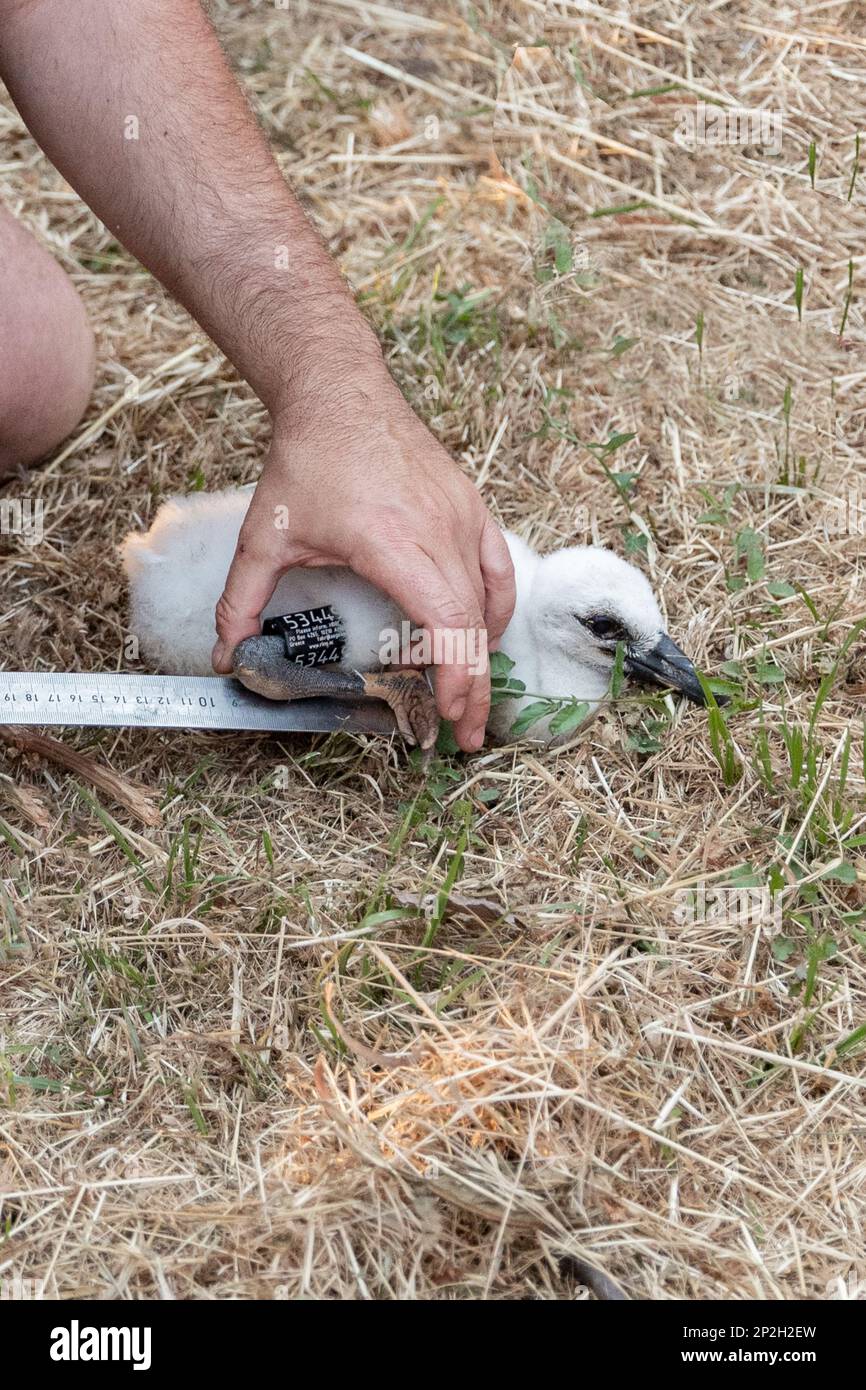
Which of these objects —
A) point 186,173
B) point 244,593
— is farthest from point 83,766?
point 186,173

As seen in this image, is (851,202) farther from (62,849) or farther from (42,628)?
(62,849)

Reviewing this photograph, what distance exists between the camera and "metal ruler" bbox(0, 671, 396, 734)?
277cm

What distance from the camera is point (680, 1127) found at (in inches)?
86.0

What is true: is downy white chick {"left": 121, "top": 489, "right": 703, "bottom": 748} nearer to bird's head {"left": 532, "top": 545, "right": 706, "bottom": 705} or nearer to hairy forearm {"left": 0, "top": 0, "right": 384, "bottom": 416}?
bird's head {"left": 532, "top": 545, "right": 706, "bottom": 705}

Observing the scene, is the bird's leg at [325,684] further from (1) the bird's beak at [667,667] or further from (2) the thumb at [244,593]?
(1) the bird's beak at [667,667]

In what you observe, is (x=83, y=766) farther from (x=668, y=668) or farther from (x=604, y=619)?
(x=668, y=668)

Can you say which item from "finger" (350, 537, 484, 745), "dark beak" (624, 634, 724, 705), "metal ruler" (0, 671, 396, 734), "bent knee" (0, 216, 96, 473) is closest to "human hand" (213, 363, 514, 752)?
"finger" (350, 537, 484, 745)

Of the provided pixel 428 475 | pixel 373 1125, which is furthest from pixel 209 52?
pixel 373 1125

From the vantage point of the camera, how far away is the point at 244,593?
8.61 ft

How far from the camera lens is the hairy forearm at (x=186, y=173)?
8.90ft

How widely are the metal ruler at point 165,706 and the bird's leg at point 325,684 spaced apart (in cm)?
7

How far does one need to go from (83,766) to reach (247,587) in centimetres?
55

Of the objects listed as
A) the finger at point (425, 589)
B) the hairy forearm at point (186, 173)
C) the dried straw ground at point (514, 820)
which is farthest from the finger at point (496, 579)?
the hairy forearm at point (186, 173)

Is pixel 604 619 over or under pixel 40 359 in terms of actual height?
under
